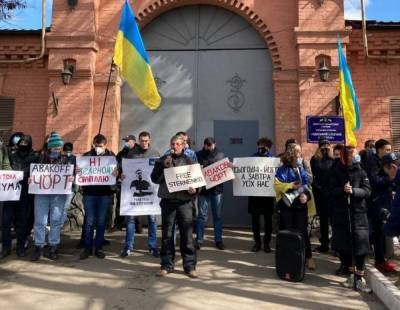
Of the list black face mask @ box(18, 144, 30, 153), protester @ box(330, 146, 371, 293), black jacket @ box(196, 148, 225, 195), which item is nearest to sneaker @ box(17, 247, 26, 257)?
black face mask @ box(18, 144, 30, 153)

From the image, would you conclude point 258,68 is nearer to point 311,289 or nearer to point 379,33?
point 379,33

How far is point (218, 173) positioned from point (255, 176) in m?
0.73

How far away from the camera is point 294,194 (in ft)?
19.7

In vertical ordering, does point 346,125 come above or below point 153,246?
above

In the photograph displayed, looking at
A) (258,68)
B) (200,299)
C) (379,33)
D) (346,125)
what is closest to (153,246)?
(200,299)

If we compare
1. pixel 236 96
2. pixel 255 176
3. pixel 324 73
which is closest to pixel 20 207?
pixel 255 176

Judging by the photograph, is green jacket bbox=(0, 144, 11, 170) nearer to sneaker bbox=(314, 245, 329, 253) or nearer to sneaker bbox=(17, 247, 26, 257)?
sneaker bbox=(17, 247, 26, 257)

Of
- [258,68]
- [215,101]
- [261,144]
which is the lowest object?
[261,144]

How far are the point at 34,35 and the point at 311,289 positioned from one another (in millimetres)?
8835

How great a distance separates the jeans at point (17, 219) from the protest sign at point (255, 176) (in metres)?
3.70

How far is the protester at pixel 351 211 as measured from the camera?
535 centimetres

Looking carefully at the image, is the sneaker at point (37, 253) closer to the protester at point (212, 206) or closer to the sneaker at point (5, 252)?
the sneaker at point (5, 252)

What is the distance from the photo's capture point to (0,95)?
1016cm

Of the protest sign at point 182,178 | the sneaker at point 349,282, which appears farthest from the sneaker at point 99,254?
the sneaker at point 349,282
